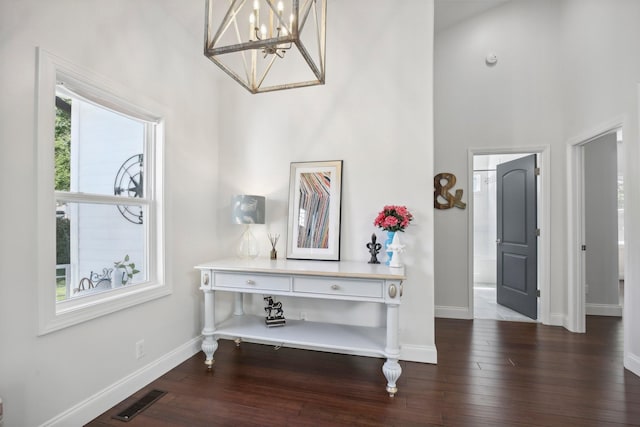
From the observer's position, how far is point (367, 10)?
302cm

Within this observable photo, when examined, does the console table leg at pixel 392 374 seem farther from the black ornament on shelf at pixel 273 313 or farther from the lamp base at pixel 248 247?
the lamp base at pixel 248 247

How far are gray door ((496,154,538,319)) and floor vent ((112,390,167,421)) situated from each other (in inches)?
167

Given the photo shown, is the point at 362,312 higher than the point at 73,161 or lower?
lower

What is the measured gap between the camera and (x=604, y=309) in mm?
4281

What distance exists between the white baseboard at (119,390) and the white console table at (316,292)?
0.93 ft

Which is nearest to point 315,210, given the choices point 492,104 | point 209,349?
point 209,349

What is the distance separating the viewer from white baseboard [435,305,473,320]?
4.16m

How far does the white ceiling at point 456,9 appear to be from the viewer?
3.94 meters

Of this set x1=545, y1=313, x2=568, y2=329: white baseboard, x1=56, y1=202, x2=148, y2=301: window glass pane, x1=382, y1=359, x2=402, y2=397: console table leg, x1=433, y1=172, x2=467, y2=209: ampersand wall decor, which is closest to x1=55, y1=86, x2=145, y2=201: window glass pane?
x1=56, y1=202, x2=148, y2=301: window glass pane

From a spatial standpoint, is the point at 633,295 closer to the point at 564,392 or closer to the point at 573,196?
the point at 564,392

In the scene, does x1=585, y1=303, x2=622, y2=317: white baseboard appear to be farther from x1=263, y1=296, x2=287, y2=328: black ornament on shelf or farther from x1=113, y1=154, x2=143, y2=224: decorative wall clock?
x1=113, y1=154, x2=143, y2=224: decorative wall clock

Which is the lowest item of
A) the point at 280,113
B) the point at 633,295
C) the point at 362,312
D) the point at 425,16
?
the point at 362,312

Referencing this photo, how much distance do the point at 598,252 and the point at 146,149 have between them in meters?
5.43

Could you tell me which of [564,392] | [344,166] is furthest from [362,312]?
[564,392]
